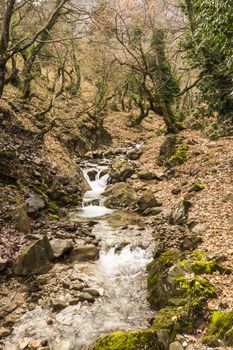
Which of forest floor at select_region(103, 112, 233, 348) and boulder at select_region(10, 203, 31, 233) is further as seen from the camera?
boulder at select_region(10, 203, 31, 233)

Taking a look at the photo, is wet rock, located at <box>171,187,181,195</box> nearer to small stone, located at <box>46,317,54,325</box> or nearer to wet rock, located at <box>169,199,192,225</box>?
wet rock, located at <box>169,199,192,225</box>

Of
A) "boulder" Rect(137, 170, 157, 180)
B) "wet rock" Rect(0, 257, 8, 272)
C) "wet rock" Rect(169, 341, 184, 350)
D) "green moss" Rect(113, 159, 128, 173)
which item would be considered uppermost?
"green moss" Rect(113, 159, 128, 173)

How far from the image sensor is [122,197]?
612 inches

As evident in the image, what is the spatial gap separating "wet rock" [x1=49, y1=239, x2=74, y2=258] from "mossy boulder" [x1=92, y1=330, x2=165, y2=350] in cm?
408

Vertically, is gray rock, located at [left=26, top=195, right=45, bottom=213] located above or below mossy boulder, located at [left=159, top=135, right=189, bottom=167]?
below

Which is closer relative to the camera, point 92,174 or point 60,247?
point 60,247

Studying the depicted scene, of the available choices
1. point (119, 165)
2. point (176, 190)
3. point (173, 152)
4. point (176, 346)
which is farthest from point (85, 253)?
point (119, 165)

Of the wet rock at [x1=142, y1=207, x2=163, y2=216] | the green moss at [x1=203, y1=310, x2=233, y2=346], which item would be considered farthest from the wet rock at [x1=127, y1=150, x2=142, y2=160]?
the green moss at [x1=203, y1=310, x2=233, y2=346]

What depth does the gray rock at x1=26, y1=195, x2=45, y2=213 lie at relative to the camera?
12.1 meters

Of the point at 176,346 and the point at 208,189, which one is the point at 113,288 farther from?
the point at 208,189

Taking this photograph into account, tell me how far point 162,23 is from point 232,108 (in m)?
14.0

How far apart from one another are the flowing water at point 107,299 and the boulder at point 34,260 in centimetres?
89

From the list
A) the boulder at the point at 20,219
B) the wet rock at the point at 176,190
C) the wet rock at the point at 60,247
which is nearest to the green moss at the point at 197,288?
the wet rock at the point at 60,247

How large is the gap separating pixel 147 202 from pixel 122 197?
5.01 ft
